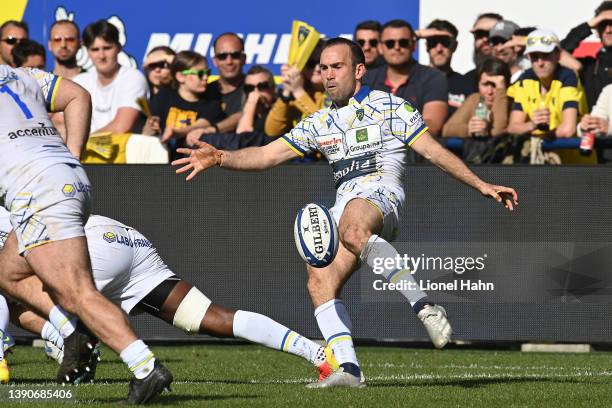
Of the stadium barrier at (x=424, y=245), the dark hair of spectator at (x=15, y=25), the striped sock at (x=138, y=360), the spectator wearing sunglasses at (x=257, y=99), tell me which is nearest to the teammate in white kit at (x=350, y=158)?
the striped sock at (x=138, y=360)

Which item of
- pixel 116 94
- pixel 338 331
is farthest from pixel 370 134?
pixel 116 94

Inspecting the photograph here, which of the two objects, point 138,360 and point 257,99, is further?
point 257,99

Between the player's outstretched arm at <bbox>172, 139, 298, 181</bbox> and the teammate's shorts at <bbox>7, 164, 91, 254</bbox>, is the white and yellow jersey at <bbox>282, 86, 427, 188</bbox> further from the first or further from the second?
the teammate's shorts at <bbox>7, 164, 91, 254</bbox>

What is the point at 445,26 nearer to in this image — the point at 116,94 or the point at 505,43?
the point at 505,43

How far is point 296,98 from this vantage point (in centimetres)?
1242

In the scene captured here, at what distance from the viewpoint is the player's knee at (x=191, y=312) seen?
8344mm

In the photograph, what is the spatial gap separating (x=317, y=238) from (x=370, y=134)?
90 centimetres

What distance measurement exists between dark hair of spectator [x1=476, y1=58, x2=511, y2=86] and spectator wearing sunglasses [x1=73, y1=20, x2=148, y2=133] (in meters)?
3.35

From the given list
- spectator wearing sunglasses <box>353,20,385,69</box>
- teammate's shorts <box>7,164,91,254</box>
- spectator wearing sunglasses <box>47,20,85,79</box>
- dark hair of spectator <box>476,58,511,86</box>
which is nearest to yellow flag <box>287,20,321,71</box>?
spectator wearing sunglasses <box>353,20,385,69</box>

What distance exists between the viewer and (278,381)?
29.8ft

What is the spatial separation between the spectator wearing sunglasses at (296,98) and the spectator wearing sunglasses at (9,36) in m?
3.00

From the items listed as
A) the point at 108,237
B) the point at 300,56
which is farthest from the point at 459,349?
the point at 108,237

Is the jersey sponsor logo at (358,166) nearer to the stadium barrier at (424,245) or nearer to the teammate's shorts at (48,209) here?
the teammate's shorts at (48,209)

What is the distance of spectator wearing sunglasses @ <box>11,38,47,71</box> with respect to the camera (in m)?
13.0
